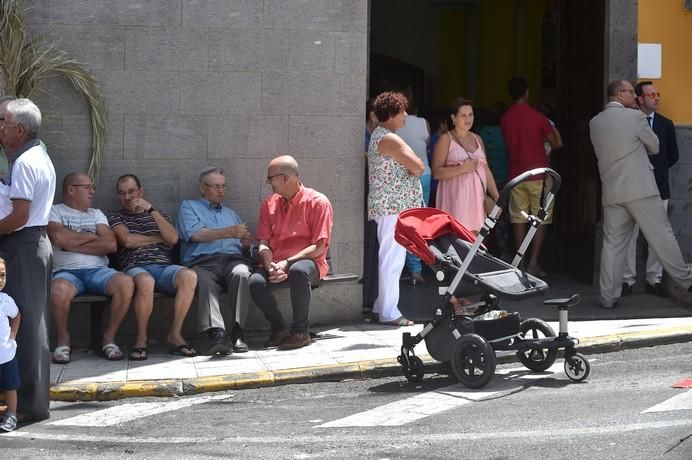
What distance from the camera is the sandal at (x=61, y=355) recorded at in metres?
9.38

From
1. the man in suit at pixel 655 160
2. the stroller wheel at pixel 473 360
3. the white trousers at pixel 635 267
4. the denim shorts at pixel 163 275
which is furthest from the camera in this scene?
the white trousers at pixel 635 267

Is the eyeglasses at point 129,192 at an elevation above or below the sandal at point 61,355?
above

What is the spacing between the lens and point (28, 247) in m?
7.70

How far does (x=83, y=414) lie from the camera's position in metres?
8.05

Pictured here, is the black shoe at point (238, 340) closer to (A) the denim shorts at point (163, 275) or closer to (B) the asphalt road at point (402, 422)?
(A) the denim shorts at point (163, 275)

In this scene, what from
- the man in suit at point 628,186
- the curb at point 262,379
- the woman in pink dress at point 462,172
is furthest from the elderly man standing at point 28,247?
the man in suit at point 628,186

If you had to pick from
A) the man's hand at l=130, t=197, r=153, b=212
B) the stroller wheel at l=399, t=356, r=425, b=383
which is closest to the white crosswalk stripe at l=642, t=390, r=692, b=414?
the stroller wheel at l=399, t=356, r=425, b=383

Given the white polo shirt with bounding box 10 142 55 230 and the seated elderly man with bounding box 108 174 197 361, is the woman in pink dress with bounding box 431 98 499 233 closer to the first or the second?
the seated elderly man with bounding box 108 174 197 361

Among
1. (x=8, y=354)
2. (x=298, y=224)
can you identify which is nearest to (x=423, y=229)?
(x=298, y=224)

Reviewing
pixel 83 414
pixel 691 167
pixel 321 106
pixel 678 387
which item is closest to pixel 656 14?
pixel 691 167

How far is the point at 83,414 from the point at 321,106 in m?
3.78

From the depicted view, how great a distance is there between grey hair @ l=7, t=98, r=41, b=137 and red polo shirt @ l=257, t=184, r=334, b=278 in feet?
9.10

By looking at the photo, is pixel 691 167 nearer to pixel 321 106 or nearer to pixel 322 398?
pixel 321 106

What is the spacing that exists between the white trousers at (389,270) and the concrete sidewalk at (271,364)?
9.3 inches
